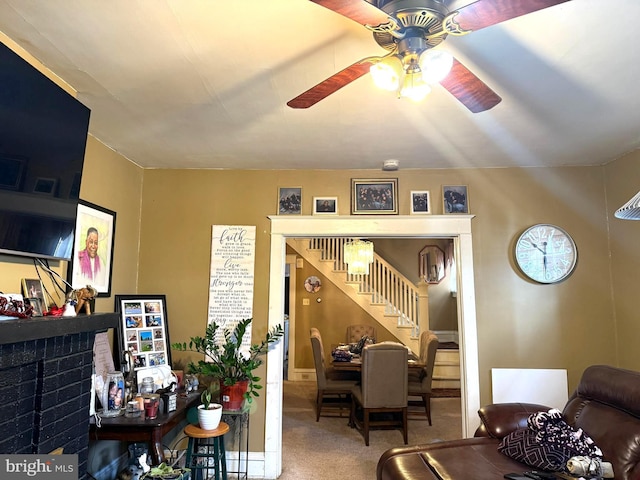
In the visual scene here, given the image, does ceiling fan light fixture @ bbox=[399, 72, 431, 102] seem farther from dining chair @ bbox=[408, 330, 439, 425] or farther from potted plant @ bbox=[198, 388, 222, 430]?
dining chair @ bbox=[408, 330, 439, 425]

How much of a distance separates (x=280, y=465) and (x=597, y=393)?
2.43m

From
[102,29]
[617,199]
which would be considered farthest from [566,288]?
[102,29]

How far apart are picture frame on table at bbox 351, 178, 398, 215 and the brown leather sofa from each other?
1.74m

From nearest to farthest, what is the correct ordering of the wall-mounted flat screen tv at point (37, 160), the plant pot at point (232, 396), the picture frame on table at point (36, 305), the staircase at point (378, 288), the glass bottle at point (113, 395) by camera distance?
the wall-mounted flat screen tv at point (37, 160) → the picture frame on table at point (36, 305) → the glass bottle at point (113, 395) → the plant pot at point (232, 396) → the staircase at point (378, 288)

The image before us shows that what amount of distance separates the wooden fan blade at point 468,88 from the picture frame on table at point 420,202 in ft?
6.06

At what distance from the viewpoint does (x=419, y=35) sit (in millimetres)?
1389

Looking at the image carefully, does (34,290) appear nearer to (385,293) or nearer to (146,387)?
(146,387)

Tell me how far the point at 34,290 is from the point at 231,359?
148 cm

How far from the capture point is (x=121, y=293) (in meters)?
3.39

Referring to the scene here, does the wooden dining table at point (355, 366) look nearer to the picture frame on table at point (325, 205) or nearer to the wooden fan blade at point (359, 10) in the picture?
the picture frame on table at point (325, 205)

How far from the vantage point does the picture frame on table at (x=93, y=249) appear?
2752 mm

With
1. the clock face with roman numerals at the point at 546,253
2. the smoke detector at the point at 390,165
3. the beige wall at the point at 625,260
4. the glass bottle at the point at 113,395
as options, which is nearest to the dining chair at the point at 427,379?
the clock face with roman numerals at the point at 546,253

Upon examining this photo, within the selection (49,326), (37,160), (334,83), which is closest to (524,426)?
(334,83)

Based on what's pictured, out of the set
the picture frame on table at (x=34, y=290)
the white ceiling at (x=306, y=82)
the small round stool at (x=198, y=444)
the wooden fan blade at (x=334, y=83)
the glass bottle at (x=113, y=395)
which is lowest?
the small round stool at (x=198, y=444)
